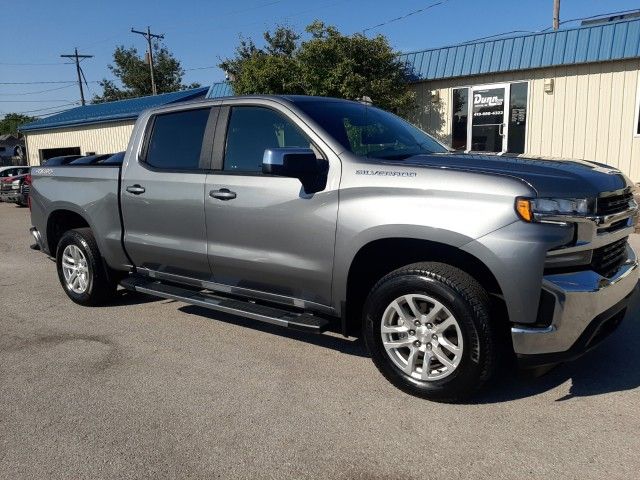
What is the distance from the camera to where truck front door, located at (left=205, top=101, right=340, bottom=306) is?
3.80m

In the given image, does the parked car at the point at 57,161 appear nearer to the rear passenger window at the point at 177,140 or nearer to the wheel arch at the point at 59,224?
the wheel arch at the point at 59,224

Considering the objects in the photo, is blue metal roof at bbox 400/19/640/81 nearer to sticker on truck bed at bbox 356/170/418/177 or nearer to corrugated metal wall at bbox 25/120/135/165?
sticker on truck bed at bbox 356/170/418/177

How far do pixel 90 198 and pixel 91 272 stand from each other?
734mm

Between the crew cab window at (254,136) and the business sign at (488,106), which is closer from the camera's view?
the crew cab window at (254,136)

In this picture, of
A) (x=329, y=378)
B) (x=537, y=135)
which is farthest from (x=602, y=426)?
(x=537, y=135)

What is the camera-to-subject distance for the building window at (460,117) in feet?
44.5

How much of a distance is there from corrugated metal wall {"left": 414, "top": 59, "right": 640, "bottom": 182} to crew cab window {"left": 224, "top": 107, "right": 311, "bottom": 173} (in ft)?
28.3

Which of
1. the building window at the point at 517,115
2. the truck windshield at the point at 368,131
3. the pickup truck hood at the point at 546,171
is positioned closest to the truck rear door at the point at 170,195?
the truck windshield at the point at 368,131

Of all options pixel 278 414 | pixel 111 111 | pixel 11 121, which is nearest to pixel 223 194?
pixel 278 414

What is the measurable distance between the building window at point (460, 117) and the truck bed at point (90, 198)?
9.93 meters

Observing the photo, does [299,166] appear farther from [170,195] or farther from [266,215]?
[170,195]

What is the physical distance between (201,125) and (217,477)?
288cm

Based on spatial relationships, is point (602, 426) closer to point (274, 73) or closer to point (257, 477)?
point (257, 477)

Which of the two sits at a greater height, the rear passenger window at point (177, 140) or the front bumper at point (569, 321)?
the rear passenger window at point (177, 140)
